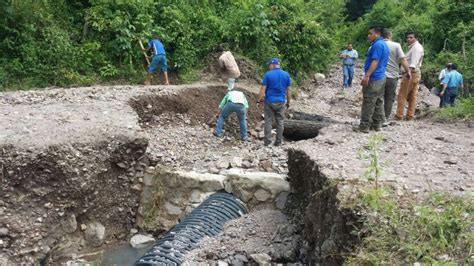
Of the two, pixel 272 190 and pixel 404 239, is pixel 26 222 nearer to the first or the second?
pixel 272 190

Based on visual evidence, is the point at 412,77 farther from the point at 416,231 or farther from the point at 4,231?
the point at 4,231

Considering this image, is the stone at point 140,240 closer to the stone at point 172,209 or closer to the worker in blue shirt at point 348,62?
the stone at point 172,209

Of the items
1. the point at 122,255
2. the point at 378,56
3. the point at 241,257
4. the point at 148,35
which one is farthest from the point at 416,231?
the point at 148,35

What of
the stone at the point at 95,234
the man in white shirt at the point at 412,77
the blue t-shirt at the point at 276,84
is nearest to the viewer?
the stone at the point at 95,234

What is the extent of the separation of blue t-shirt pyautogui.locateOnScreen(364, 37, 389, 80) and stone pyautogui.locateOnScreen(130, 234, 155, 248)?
486 cm

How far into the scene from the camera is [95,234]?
771 cm

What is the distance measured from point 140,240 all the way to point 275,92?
3.86m

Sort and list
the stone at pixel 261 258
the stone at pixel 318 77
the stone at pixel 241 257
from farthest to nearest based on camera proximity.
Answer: the stone at pixel 318 77, the stone at pixel 241 257, the stone at pixel 261 258

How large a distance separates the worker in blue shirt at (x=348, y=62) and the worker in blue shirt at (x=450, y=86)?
4280mm

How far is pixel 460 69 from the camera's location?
1642 cm

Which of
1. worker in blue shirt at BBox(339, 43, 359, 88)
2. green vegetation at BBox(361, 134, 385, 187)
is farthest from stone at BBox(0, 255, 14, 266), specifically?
worker in blue shirt at BBox(339, 43, 359, 88)

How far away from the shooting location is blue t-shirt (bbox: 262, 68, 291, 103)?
9.20 m

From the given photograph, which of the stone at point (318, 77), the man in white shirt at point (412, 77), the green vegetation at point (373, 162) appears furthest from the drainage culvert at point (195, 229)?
the stone at point (318, 77)

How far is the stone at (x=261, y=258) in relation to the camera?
19.6 ft
